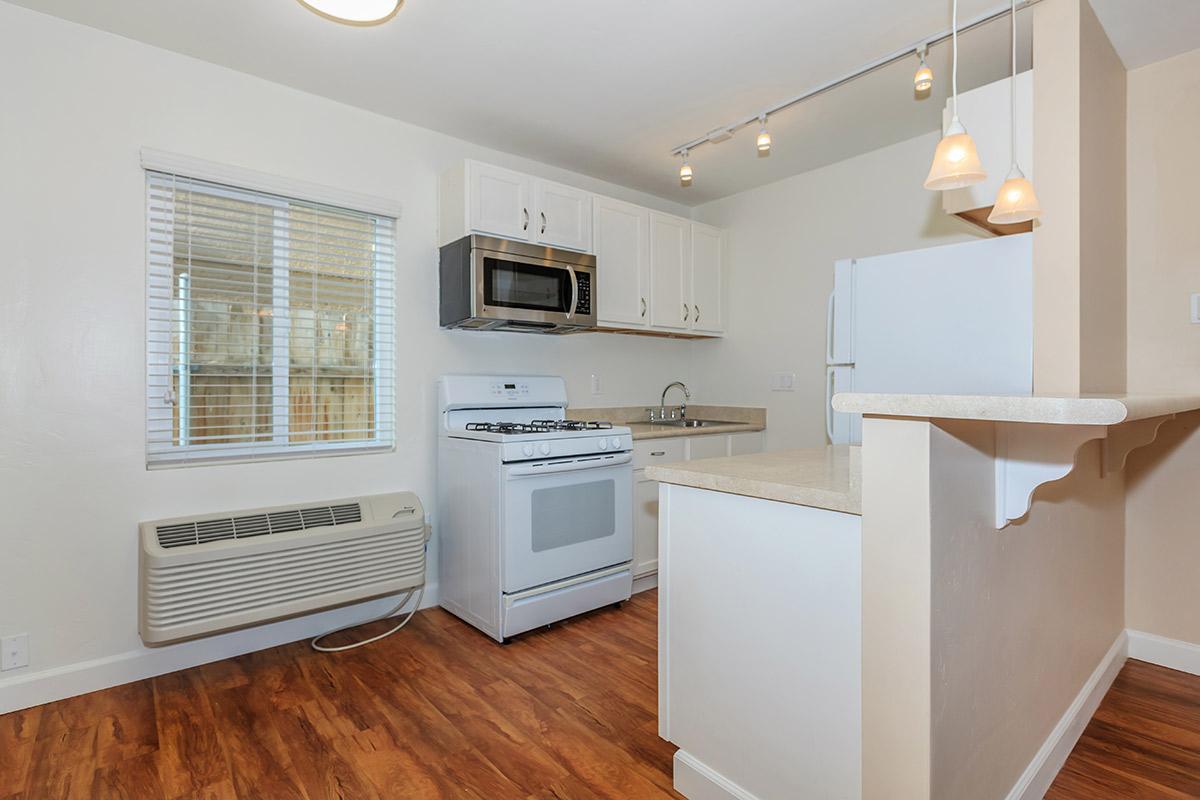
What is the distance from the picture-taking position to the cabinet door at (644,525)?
3.36 m

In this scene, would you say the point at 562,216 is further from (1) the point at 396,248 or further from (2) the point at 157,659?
(2) the point at 157,659

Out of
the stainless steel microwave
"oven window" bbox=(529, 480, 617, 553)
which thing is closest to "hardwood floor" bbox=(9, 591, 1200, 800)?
"oven window" bbox=(529, 480, 617, 553)

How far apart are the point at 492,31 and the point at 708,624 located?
2.18 m

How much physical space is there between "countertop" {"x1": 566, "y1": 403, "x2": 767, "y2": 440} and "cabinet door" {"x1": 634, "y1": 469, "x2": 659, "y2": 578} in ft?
0.99

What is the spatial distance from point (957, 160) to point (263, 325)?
8.63 feet

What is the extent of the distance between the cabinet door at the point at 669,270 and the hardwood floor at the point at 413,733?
2038mm

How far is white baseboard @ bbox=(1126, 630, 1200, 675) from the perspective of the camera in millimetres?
2447

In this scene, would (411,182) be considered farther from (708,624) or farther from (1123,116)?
(1123,116)

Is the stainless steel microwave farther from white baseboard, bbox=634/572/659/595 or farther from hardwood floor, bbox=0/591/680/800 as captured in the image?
hardwood floor, bbox=0/591/680/800

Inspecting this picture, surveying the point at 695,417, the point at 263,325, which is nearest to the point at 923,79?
the point at 695,417

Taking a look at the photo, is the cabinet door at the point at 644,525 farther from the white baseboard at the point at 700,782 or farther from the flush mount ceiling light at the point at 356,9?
the flush mount ceiling light at the point at 356,9

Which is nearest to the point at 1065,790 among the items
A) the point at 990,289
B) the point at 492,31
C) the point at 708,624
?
the point at 708,624

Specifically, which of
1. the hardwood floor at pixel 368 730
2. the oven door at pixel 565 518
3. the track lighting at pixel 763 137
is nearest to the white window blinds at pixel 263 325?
the oven door at pixel 565 518

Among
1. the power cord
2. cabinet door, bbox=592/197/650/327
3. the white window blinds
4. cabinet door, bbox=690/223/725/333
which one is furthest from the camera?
cabinet door, bbox=690/223/725/333
